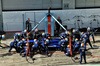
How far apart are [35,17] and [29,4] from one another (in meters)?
2.81

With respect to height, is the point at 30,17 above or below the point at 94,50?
above

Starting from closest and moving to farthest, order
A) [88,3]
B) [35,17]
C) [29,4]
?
[35,17]
[88,3]
[29,4]


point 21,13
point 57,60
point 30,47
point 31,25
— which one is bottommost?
point 57,60

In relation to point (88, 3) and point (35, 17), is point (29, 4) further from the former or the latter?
point (88, 3)

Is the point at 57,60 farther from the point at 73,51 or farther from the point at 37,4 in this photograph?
the point at 37,4

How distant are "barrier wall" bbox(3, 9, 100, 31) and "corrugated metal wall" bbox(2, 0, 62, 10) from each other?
1.75m

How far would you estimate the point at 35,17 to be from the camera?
2497 cm

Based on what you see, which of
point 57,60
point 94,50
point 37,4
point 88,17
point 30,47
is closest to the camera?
point 57,60

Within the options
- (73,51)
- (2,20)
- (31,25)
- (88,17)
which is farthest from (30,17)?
(73,51)

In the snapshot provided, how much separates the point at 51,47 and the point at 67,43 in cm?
180

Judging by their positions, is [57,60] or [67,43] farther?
[67,43]

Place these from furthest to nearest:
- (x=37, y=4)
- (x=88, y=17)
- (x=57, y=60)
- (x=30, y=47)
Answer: (x=37, y=4) → (x=88, y=17) → (x=30, y=47) → (x=57, y=60)

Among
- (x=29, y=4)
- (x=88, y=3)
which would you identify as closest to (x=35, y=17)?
(x=29, y=4)

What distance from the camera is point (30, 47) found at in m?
13.7
